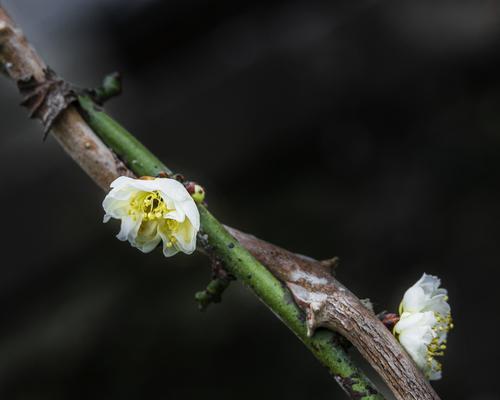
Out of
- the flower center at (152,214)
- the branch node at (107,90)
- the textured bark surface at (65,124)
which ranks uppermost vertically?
the branch node at (107,90)

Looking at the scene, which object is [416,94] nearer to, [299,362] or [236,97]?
[236,97]

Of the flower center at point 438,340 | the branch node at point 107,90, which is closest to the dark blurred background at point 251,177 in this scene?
the branch node at point 107,90

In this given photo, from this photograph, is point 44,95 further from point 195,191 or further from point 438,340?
point 438,340

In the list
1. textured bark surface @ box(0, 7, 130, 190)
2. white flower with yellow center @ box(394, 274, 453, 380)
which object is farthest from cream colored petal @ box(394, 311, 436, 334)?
textured bark surface @ box(0, 7, 130, 190)

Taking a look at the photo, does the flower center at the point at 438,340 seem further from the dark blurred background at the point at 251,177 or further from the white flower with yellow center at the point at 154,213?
the dark blurred background at the point at 251,177

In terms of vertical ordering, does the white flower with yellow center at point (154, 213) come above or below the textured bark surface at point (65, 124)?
below

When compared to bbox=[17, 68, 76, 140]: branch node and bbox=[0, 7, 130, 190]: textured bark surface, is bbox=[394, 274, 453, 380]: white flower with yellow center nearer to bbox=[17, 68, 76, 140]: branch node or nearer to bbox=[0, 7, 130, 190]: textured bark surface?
bbox=[0, 7, 130, 190]: textured bark surface
